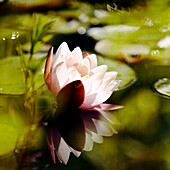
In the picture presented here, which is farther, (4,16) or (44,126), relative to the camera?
(4,16)

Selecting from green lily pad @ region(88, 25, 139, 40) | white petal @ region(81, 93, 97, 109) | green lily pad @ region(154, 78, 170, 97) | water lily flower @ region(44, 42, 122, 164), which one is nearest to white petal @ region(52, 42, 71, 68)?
water lily flower @ region(44, 42, 122, 164)

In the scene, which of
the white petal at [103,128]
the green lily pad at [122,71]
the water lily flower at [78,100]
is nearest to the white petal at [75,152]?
the water lily flower at [78,100]

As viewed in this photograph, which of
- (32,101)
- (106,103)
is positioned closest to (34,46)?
(32,101)

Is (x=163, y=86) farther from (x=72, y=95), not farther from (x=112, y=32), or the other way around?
(x=112, y=32)

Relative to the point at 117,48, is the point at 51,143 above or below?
below

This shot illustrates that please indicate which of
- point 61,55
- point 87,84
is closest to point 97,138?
point 87,84

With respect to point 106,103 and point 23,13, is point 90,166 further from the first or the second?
point 23,13

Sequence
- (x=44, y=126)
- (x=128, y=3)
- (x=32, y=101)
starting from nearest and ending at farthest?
(x=44, y=126)
(x=32, y=101)
(x=128, y=3)
